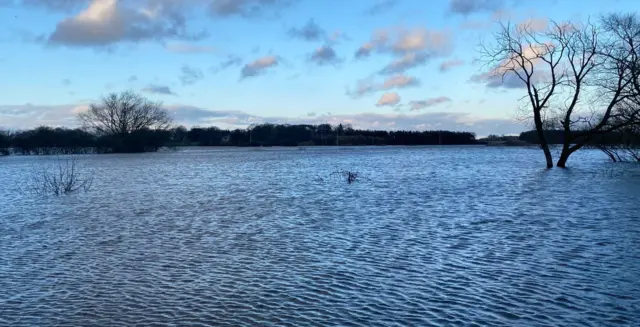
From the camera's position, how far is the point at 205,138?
163750mm

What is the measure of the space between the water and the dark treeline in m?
85.5

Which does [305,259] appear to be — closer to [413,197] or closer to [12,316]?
[12,316]

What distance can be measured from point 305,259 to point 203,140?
15767 centimetres

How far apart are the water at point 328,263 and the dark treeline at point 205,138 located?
8554cm

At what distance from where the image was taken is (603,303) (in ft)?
22.7

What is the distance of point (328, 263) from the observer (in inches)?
376

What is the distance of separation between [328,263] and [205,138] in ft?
518

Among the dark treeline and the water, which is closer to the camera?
the water

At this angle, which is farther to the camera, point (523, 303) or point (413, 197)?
point (413, 197)

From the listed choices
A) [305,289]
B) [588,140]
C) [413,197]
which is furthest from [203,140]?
[305,289]

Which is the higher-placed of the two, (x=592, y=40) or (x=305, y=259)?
(x=592, y=40)

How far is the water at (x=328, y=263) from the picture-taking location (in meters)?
6.82

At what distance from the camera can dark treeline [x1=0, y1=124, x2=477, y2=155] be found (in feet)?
321

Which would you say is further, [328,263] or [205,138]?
[205,138]
